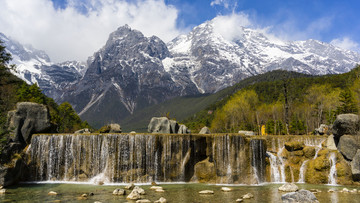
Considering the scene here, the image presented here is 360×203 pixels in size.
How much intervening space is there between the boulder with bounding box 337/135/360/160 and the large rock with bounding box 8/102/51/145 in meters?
47.3

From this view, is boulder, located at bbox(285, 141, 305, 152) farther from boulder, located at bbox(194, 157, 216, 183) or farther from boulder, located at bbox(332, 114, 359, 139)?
boulder, located at bbox(194, 157, 216, 183)

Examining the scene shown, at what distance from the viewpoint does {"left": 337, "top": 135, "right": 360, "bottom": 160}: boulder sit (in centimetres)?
3975

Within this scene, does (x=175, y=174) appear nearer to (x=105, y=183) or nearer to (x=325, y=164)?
(x=105, y=183)

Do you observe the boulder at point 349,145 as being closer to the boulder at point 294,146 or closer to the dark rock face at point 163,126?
the boulder at point 294,146

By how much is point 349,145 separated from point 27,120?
50.1 metres

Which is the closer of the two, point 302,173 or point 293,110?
point 302,173

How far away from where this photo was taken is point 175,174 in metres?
40.1

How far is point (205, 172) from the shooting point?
40406 mm

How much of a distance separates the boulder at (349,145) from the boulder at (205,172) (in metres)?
19.6

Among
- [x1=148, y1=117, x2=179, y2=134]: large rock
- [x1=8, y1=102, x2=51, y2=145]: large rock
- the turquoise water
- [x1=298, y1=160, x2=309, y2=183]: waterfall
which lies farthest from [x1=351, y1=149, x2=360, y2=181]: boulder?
[x1=8, y1=102, x2=51, y2=145]: large rock

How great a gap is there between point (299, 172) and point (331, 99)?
42541 mm

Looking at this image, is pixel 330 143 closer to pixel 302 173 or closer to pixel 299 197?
pixel 302 173

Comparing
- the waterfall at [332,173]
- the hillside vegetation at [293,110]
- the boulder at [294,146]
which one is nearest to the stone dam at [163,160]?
the waterfall at [332,173]

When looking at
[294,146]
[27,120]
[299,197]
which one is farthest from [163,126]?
[299,197]
